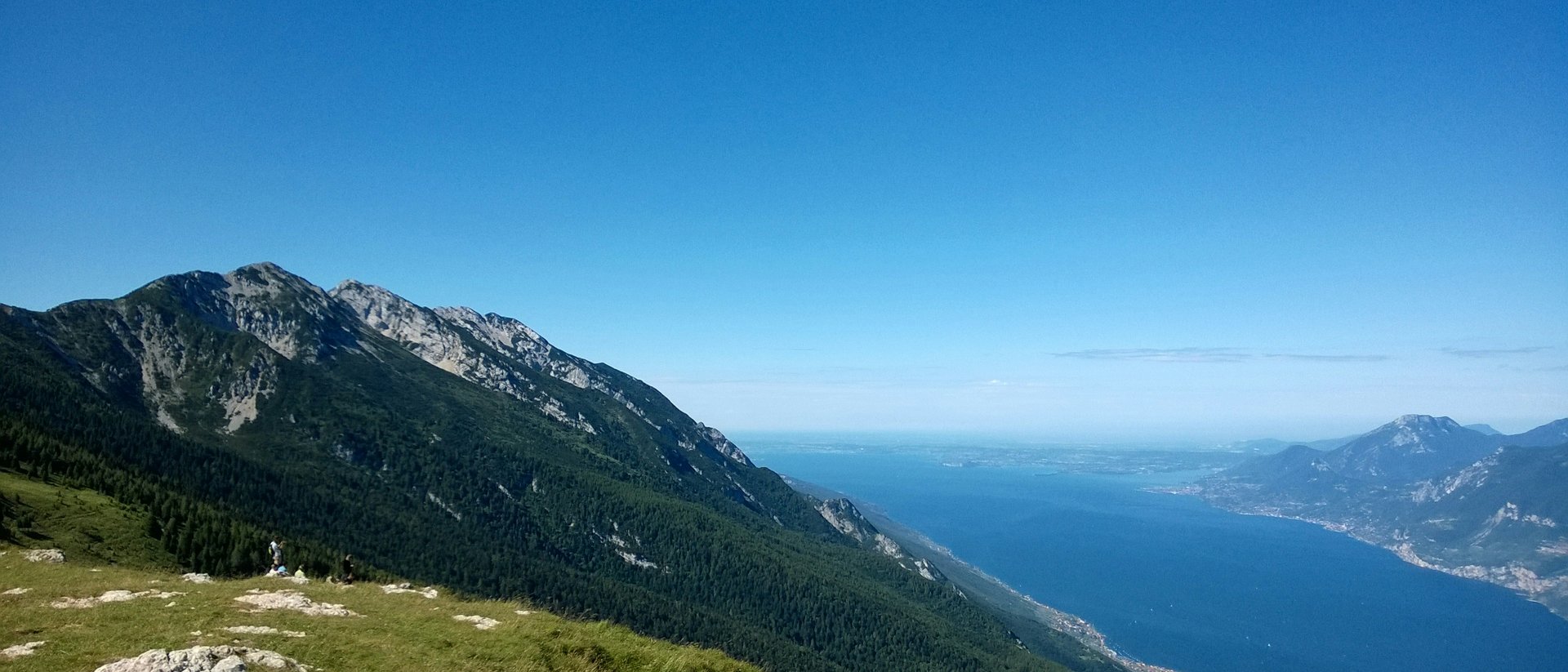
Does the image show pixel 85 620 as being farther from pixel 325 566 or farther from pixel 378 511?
pixel 378 511

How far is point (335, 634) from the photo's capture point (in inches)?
845

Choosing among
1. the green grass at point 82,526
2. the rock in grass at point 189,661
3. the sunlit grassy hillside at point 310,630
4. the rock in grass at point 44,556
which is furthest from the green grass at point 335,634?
the green grass at point 82,526

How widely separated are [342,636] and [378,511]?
18907 centimetres

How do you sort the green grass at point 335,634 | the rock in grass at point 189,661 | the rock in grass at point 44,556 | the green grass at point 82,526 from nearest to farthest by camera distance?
the rock in grass at point 189,661 < the green grass at point 335,634 < the rock in grass at point 44,556 < the green grass at point 82,526

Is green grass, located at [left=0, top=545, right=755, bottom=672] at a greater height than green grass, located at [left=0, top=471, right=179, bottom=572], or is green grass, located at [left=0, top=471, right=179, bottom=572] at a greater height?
green grass, located at [left=0, top=545, right=755, bottom=672]

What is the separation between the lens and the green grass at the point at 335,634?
1908cm

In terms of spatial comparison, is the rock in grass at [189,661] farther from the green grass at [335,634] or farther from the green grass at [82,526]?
the green grass at [82,526]

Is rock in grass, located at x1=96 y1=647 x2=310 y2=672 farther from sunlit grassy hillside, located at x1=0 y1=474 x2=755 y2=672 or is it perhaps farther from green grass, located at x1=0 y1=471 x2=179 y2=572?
green grass, located at x1=0 y1=471 x2=179 y2=572

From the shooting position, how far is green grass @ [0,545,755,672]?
62.6 feet

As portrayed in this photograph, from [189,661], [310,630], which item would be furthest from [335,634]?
[189,661]

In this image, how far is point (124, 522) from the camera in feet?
177

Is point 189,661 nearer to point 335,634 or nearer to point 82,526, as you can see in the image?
point 335,634

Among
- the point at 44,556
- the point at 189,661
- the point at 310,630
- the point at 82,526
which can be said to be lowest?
the point at 82,526

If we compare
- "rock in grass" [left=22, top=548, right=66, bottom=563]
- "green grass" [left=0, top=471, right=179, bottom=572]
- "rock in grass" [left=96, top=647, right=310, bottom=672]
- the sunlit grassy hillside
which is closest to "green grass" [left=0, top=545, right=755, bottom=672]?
the sunlit grassy hillside
